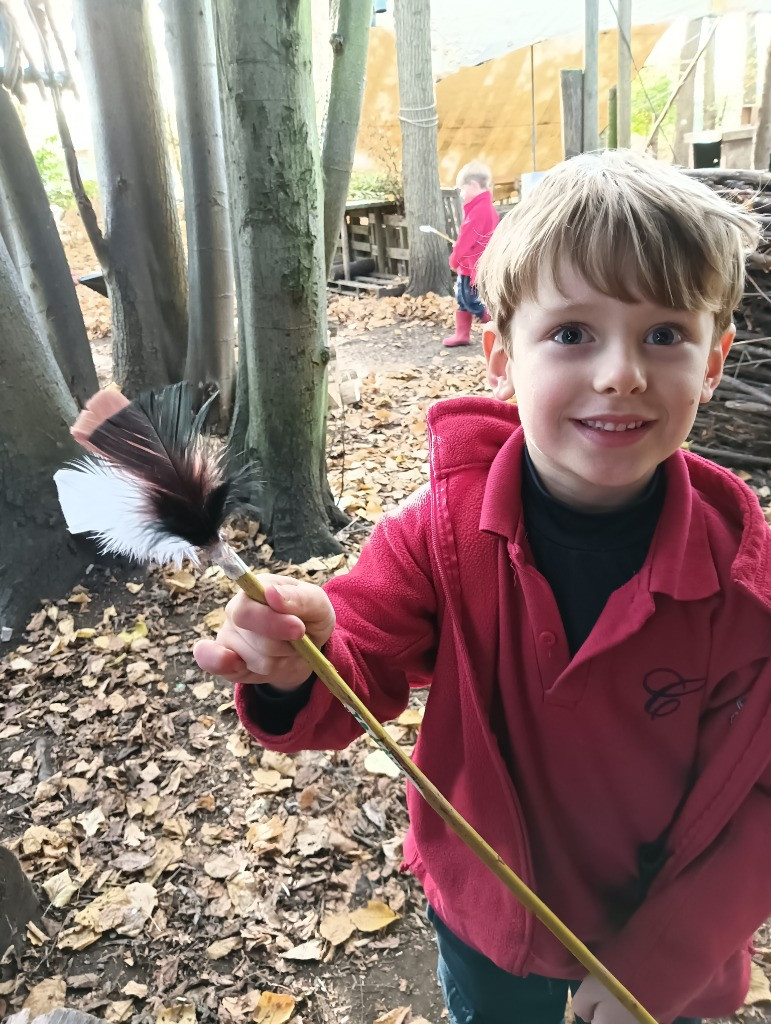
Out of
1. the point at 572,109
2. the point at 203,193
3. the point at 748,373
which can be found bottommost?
the point at 748,373

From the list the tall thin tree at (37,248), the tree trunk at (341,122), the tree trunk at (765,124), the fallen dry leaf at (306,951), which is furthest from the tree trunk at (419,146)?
the fallen dry leaf at (306,951)

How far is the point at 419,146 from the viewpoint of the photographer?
30.7ft

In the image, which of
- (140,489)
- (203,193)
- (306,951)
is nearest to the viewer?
(140,489)

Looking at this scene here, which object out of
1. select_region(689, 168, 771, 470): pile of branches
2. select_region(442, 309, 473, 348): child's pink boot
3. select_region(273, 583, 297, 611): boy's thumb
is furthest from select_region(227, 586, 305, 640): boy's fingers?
select_region(442, 309, 473, 348): child's pink boot

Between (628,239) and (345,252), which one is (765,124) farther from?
(628,239)

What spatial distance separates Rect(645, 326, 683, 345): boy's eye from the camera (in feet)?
3.31

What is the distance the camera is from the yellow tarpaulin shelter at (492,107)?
497 inches

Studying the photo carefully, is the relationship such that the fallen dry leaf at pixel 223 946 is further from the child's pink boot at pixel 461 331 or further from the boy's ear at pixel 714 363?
the child's pink boot at pixel 461 331

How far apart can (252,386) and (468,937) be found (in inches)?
110

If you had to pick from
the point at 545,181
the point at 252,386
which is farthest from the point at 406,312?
the point at 545,181

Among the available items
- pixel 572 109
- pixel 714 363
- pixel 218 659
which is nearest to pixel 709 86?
pixel 572 109

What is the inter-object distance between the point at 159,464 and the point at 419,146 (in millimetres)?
9697

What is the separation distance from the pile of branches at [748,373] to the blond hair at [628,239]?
310 centimetres

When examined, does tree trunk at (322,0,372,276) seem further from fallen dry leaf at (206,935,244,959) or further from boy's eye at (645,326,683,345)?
boy's eye at (645,326,683,345)
